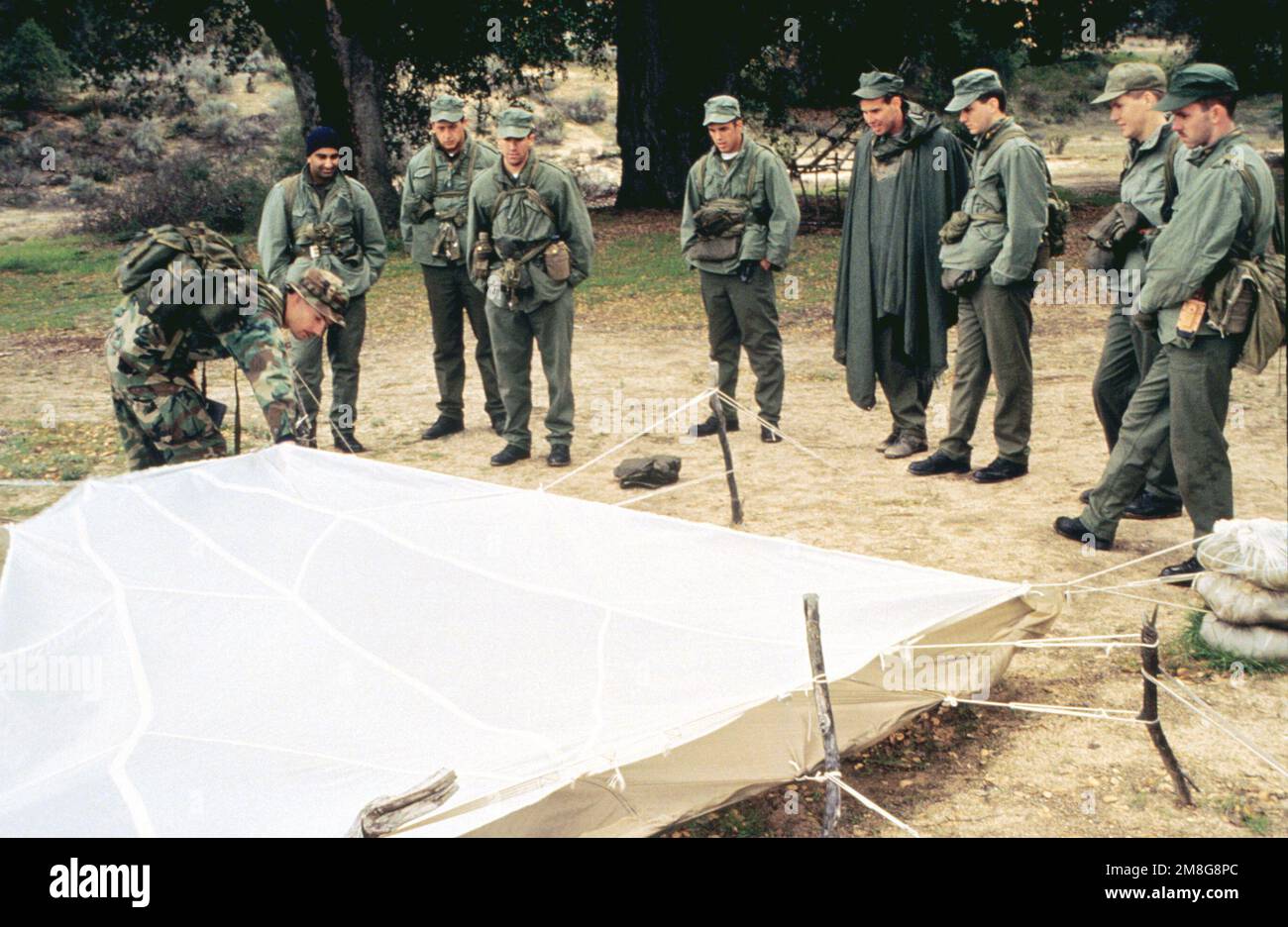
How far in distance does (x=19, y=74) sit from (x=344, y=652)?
31158 mm

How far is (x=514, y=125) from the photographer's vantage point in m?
7.82

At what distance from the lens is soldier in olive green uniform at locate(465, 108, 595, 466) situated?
7.88 m

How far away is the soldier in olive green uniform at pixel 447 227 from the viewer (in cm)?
849

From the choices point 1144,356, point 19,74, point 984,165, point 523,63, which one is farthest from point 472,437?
point 19,74

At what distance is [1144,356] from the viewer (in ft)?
20.9

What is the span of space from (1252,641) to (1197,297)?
1438mm

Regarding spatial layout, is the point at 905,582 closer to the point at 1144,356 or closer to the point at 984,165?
the point at 1144,356

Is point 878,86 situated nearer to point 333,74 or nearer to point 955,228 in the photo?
point 955,228

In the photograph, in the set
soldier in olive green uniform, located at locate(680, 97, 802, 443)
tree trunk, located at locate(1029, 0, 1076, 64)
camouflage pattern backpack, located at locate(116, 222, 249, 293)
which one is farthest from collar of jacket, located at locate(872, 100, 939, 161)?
tree trunk, located at locate(1029, 0, 1076, 64)

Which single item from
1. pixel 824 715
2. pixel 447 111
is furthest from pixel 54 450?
pixel 824 715

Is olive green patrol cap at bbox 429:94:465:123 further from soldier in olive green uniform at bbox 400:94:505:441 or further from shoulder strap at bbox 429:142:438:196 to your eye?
shoulder strap at bbox 429:142:438:196

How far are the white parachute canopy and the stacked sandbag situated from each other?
0.76 meters

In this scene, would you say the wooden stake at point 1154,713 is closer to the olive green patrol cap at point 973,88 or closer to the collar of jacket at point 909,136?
the olive green patrol cap at point 973,88

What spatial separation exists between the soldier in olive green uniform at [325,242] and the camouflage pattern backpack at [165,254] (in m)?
2.59
